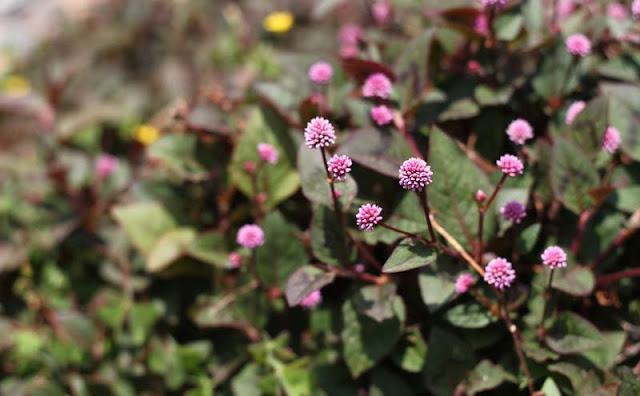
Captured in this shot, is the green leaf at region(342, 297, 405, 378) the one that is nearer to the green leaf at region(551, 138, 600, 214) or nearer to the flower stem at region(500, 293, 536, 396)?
the flower stem at region(500, 293, 536, 396)

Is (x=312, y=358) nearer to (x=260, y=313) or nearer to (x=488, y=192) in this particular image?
(x=260, y=313)

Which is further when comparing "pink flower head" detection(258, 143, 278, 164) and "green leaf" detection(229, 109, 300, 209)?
"green leaf" detection(229, 109, 300, 209)

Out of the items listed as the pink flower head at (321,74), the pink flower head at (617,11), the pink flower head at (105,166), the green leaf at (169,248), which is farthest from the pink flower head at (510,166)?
the pink flower head at (105,166)

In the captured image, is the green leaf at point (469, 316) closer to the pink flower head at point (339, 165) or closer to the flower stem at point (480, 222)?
the flower stem at point (480, 222)

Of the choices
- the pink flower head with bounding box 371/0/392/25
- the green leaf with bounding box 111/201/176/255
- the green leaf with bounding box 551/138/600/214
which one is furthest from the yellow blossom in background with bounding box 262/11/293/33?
the green leaf with bounding box 551/138/600/214

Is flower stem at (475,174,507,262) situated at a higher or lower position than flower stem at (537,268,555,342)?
higher

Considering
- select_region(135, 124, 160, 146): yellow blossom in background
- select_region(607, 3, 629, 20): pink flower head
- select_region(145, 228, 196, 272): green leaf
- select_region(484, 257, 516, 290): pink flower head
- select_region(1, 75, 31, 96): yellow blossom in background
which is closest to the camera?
select_region(484, 257, 516, 290): pink flower head

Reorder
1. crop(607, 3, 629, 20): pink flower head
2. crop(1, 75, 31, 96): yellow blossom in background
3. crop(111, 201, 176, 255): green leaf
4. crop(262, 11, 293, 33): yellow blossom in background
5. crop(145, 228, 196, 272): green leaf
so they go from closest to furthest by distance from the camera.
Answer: crop(607, 3, 629, 20): pink flower head
crop(145, 228, 196, 272): green leaf
crop(111, 201, 176, 255): green leaf
crop(262, 11, 293, 33): yellow blossom in background
crop(1, 75, 31, 96): yellow blossom in background

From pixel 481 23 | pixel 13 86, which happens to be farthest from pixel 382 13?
pixel 13 86
